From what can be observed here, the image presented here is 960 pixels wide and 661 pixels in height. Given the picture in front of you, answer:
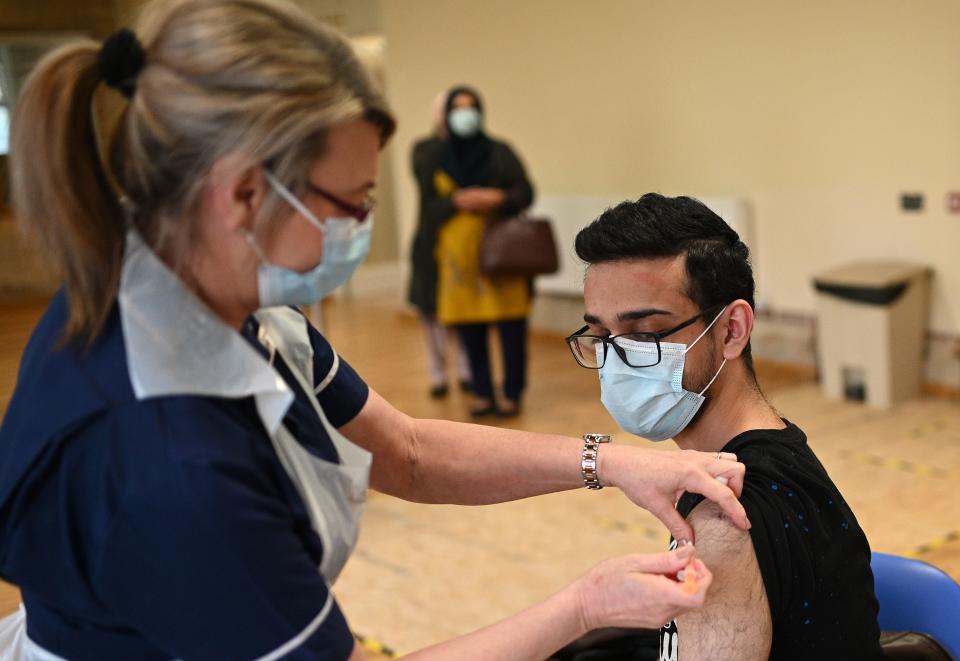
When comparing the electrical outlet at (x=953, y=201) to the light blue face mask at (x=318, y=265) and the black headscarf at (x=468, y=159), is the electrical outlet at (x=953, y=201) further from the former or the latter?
the light blue face mask at (x=318, y=265)

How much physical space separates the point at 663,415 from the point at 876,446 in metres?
3.03

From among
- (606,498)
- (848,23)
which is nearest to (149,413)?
(606,498)

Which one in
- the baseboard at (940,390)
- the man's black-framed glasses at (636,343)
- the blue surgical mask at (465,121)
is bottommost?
the baseboard at (940,390)

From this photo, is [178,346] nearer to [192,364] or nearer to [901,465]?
[192,364]

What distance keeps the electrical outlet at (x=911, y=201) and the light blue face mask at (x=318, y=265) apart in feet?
14.1

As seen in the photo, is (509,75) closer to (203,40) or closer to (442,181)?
(442,181)

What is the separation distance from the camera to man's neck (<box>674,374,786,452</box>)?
1.58m

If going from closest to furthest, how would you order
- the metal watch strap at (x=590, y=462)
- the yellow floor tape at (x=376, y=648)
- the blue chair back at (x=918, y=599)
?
the metal watch strap at (x=590, y=462)
the blue chair back at (x=918, y=599)
the yellow floor tape at (x=376, y=648)

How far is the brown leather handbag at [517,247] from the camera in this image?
4.91m

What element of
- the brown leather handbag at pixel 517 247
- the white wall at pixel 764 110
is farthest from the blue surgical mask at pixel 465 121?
the white wall at pixel 764 110

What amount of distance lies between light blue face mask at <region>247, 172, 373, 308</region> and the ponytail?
138 mm

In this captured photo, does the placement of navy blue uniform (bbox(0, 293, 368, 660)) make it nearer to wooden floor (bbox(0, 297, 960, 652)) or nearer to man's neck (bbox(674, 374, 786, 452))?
man's neck (bbox(674, 374, 786, 452))

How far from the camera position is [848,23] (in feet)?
16.6

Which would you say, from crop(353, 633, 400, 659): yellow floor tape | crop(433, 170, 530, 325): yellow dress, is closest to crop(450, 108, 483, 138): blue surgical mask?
crop(433, 170, 530, 325): yellow dress
